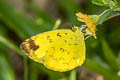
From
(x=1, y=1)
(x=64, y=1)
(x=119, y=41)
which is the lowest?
(x=119, y=41)

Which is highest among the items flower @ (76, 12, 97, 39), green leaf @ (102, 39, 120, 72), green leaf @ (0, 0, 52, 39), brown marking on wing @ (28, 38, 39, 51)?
green leaf @ (0, 0, 52, 39)

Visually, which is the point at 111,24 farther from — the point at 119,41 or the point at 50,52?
the point at 50,52

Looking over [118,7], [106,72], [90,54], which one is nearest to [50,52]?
[118,7]

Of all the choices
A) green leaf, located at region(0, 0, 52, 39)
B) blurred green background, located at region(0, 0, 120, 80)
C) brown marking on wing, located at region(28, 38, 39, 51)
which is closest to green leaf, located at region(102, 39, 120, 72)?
blurred green background, located at region(0, 0, 120, 80)

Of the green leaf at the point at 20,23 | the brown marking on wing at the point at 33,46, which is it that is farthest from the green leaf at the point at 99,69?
the brown marking on wing at the point at 33,46

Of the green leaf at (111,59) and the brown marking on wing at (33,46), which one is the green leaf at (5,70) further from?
the brown marking on wing at (33,46)

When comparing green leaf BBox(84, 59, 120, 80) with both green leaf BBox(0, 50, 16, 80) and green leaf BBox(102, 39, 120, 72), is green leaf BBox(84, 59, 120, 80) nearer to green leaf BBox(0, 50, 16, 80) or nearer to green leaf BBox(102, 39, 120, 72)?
green leaf BBox(102, 39, 120, 72)

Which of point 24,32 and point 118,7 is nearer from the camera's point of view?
point 118,7
